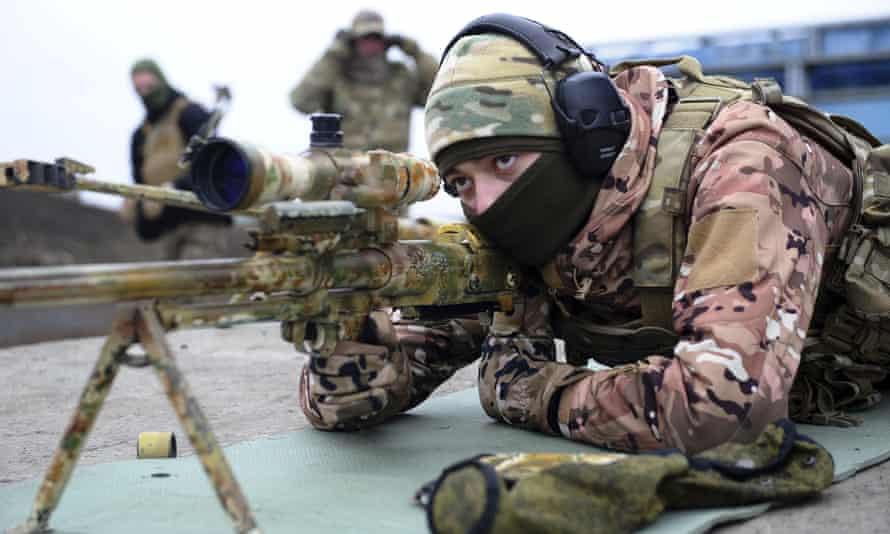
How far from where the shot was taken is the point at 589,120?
100 inches

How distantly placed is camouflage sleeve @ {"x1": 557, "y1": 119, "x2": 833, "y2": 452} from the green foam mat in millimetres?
213

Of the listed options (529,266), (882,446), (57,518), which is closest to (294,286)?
(57,518)

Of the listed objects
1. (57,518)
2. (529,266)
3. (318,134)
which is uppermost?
(318,134)

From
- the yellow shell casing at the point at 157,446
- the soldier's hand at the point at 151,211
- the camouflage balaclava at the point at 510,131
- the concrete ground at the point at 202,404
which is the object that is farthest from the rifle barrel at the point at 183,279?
the soldier's hand at the point at 151,211

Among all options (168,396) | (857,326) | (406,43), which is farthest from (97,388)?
(406,43)

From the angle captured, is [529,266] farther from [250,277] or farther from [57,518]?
[57,518]

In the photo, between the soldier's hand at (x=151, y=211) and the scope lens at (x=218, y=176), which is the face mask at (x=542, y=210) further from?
the soldier's hand at (x=151, y=211)

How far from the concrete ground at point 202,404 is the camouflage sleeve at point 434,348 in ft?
1.49

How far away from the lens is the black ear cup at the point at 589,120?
254 cm

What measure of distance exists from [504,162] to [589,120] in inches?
8.9

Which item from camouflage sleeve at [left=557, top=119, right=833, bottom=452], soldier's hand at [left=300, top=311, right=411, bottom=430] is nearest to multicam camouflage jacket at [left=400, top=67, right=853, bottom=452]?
camouflage sleeve at [left=557, top=119, right=833, bottom=452]

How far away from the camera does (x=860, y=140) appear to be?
10.3 ft

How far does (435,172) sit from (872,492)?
48.8 inches

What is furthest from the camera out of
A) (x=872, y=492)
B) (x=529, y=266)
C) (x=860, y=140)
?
(x=860, y=140)
